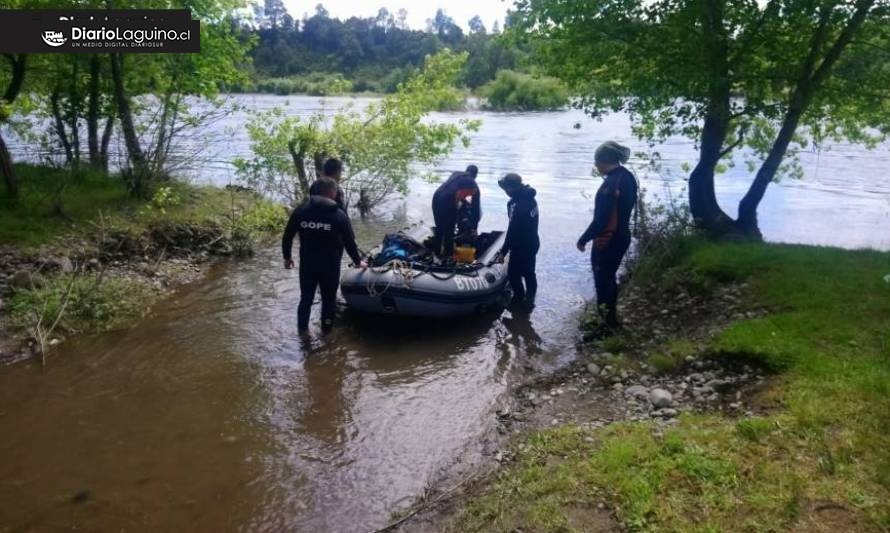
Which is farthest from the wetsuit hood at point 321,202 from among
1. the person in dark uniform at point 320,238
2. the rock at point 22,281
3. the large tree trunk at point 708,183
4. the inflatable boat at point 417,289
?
the large tree trunk at point 708,183

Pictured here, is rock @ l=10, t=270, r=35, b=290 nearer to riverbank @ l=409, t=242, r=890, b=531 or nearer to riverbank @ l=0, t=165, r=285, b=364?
riverbank @ l=0, t=165, r=285, b=364

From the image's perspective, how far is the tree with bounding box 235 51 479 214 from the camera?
11383 mm

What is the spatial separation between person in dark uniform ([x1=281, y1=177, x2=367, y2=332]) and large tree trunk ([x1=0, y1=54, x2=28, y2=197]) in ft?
15.9

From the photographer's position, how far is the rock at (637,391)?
15.1 feet

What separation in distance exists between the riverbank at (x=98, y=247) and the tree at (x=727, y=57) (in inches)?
221

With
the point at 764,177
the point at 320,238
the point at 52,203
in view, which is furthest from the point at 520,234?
the point at 52,203

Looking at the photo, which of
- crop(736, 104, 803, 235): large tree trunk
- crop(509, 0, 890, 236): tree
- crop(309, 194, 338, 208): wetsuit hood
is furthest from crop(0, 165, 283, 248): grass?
crop(736, 104, 803, 235): large tree trunk

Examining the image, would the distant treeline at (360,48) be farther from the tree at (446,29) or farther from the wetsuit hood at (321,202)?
the wetsuit hood at (321,202)

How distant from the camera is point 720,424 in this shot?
152 inches

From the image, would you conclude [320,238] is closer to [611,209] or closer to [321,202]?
[321,202]

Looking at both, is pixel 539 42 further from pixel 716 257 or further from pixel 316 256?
pixel 316 256

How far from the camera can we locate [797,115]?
7.48 metres

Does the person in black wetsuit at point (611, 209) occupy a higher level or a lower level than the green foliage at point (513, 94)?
lower

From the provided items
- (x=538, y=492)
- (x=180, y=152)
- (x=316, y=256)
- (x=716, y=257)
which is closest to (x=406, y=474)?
(x=538, y=492)
